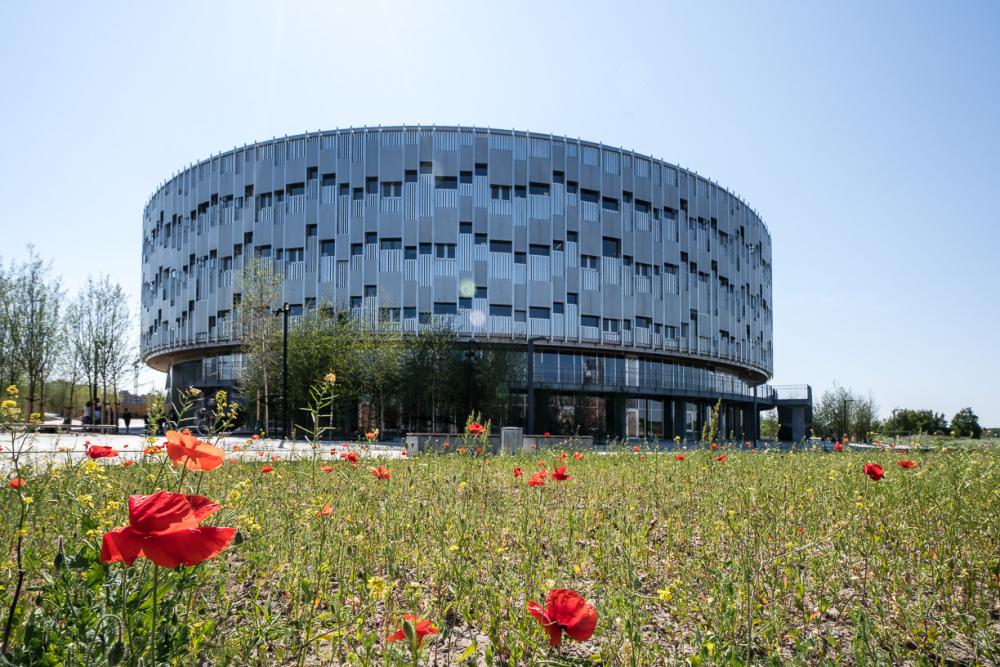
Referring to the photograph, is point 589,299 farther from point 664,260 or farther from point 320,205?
point 320,205

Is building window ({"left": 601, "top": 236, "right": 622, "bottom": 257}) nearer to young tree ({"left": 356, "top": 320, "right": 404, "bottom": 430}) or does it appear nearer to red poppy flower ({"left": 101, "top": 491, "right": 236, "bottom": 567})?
young tree ({"left": 356, "top": 320, "right": 404, "bottom": 430})

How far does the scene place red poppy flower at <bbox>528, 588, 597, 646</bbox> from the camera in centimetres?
151

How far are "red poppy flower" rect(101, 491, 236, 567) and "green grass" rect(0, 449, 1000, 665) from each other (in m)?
0.46

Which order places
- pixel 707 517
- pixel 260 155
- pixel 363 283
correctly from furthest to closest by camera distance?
pixel 260 155 → pixel 363 283 → pixel 707 517

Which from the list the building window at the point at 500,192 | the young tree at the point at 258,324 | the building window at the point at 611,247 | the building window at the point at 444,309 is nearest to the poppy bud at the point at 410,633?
the young tree at the point at 258,324

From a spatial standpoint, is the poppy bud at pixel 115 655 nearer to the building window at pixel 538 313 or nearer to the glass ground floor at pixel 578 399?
the glass ground floor at pixel 578 399

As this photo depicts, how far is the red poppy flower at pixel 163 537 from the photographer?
1059 mm

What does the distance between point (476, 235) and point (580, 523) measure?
3549cm

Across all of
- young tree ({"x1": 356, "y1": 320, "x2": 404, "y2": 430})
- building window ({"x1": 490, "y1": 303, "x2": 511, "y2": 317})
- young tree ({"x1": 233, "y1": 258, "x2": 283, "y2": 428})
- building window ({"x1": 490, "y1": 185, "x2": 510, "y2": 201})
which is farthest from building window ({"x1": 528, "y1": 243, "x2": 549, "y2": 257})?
young tree ({"x1": 233, "y1": 258, "x2": 283, "y2": 428})

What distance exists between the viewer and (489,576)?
3268mm

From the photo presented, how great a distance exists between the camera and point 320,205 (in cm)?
Answer: 4019

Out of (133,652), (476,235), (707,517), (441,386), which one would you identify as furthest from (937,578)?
(476,235)

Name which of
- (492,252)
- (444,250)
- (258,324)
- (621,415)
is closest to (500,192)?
(492,252)

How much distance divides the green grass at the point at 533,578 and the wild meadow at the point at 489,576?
0.07 ft
